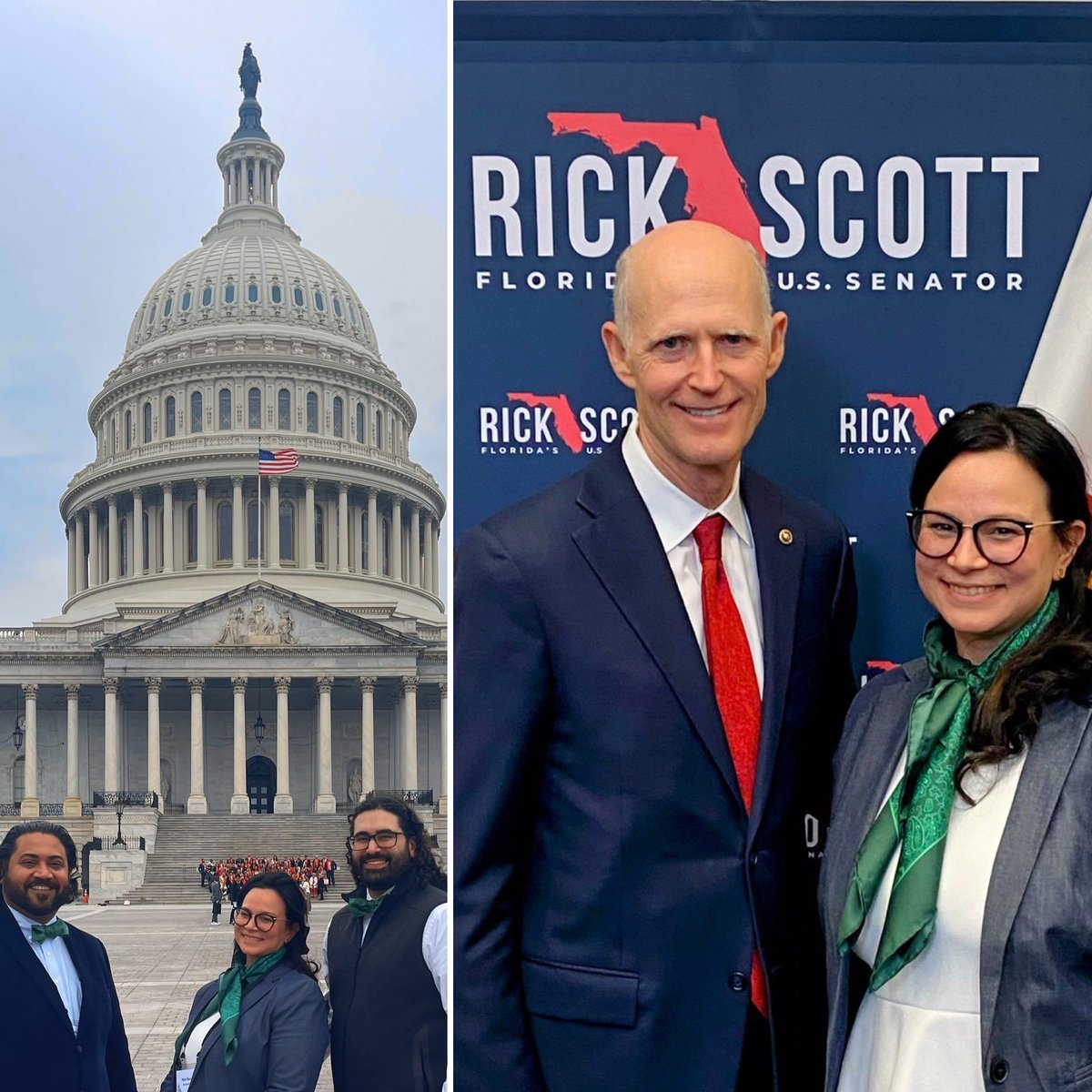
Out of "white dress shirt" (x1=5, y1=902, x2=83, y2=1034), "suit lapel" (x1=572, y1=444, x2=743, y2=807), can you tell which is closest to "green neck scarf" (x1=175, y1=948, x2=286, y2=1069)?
"white dress shirt" (x1=5, y1=902, x2=83, y2=1034)

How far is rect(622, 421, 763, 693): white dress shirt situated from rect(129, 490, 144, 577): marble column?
1083 centimetres

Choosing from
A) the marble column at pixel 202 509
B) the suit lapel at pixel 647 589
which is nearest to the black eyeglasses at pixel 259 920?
the suit lapel at pixel 647 589

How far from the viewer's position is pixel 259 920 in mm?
6316

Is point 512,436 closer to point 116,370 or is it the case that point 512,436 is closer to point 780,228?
point 780,228

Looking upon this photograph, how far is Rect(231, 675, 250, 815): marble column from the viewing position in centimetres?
942

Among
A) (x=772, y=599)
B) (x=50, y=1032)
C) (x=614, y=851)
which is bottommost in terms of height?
(x=50, y=1032)

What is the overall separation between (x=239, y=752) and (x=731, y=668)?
6.27 metres

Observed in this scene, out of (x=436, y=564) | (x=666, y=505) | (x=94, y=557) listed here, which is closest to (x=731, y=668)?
(x=666, y=505)

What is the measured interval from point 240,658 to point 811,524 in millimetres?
7506

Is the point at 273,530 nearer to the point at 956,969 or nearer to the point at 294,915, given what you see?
the point at 294,915

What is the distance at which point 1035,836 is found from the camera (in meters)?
2.93

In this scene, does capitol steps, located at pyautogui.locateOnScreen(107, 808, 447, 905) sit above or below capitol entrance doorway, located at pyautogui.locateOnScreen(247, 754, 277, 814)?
below

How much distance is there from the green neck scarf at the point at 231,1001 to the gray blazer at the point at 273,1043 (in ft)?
0.08

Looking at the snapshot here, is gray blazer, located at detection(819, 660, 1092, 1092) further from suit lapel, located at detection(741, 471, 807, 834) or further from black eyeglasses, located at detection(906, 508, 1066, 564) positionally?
suit lapel, located at detection(741, 471, 807, 834)
